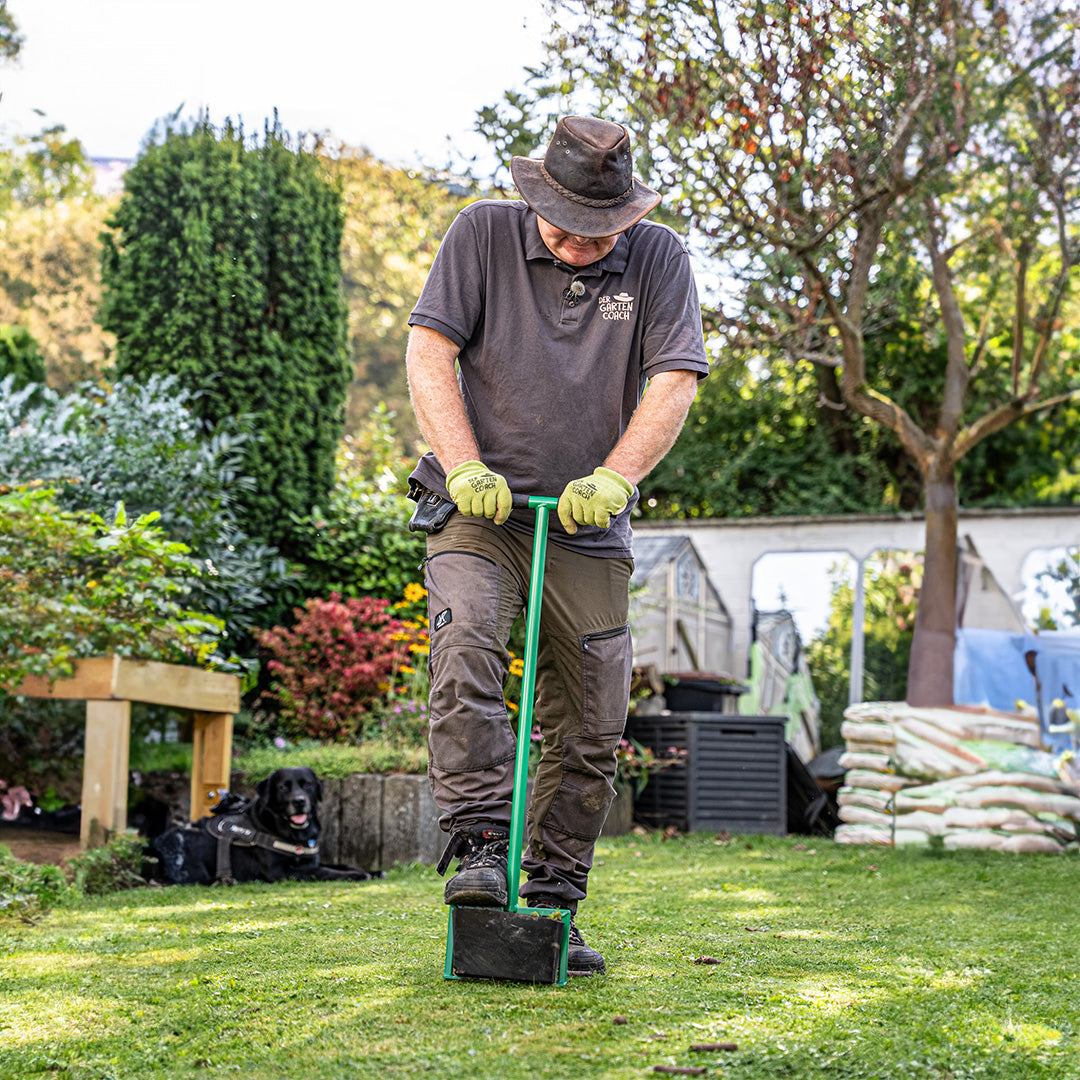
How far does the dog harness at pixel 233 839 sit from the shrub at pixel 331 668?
59.2 inches

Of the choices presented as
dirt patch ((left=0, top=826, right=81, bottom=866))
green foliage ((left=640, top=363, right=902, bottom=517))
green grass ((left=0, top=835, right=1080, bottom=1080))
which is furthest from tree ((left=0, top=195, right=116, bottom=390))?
green grass ((left=0, top=835, right=1080, bottom=1080))

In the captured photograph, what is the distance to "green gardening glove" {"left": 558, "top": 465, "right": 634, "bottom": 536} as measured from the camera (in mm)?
2270

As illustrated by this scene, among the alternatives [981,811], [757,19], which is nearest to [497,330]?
[757,19]

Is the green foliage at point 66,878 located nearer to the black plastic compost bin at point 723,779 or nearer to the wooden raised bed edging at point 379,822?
the wooden raised bed edging at point 379,822

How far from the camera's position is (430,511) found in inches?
96.7

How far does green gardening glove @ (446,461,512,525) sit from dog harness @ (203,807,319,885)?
2.54m

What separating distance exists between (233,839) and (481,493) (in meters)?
2.64

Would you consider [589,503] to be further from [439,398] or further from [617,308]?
[617,308]

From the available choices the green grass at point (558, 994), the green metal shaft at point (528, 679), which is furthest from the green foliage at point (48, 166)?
the green metal shaft at point (528, 679)

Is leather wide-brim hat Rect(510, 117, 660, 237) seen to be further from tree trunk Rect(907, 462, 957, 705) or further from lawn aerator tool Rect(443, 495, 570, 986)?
tree trunk Rect(907, 462, 957, 705)

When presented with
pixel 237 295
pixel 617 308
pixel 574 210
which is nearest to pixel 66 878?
pixel 617 308

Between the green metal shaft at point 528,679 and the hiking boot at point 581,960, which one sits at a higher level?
the green metal shaft at point 528,679

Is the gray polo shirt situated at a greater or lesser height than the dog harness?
greater

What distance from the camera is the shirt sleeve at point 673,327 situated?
8.23 feet
